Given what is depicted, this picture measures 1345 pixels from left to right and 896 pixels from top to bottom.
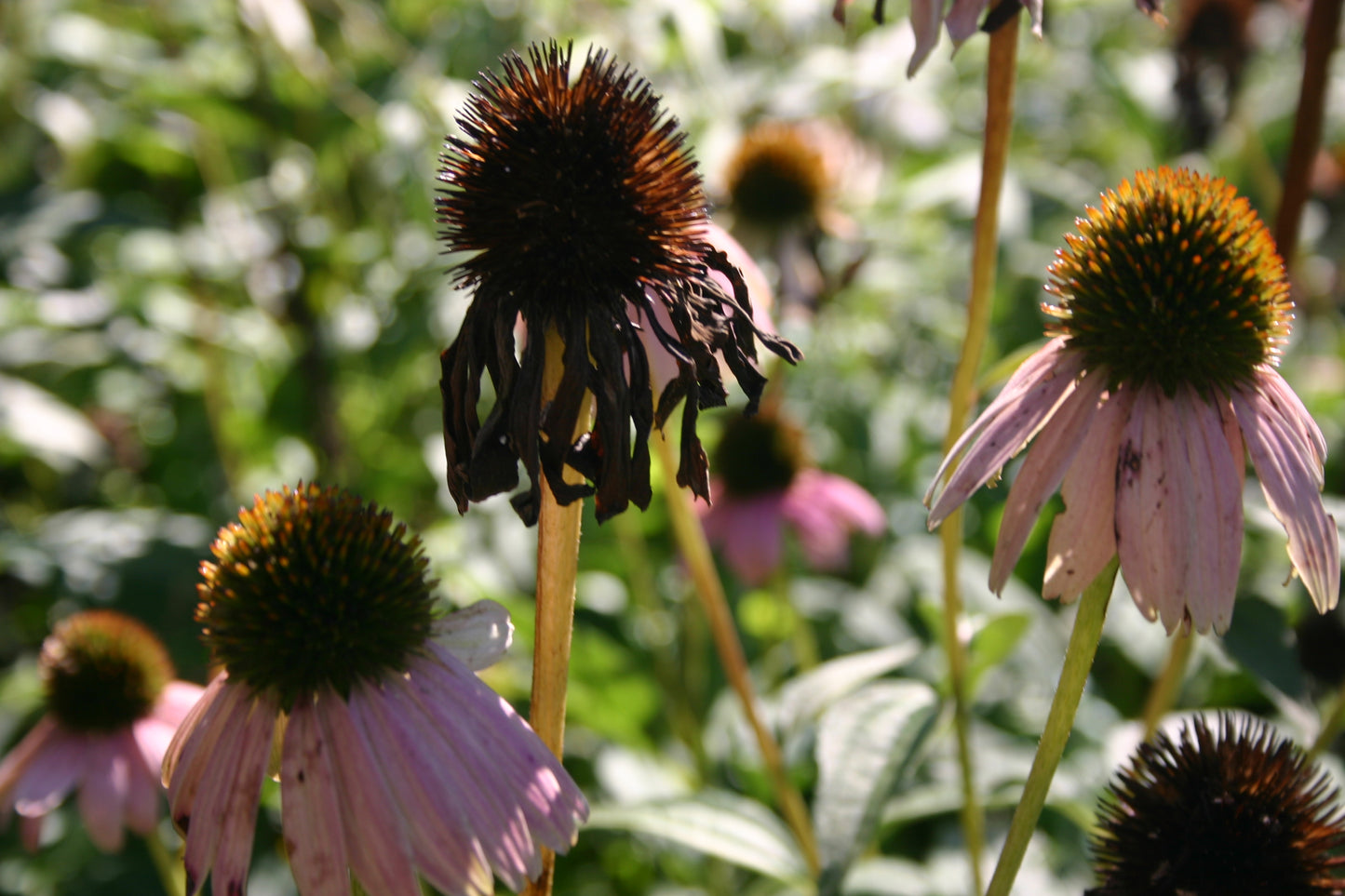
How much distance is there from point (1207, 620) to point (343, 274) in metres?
1.65

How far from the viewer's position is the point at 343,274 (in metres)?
1.96

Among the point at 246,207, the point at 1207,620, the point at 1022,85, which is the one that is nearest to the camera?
the point at 1207,620

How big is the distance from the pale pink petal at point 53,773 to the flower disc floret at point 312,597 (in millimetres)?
392

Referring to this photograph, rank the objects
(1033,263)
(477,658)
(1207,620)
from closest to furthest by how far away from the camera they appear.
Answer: (1207,620) → (477,658) → (1033,263)

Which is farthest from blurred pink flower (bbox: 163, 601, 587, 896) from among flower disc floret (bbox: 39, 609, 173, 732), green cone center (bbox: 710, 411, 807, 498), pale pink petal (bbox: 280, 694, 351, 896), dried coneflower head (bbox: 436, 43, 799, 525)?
green cone center (bbox: 710, 411, 807, 498)

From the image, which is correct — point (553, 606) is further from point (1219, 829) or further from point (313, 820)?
point (1219, 829)

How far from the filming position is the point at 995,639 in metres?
1.02

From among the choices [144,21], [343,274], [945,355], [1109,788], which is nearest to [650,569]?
[343,274]

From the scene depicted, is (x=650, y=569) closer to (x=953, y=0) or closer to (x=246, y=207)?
(x=246, y=207)

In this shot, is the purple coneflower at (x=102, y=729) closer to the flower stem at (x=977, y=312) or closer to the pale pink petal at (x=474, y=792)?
the pale pink petal at (x=474, y=792)

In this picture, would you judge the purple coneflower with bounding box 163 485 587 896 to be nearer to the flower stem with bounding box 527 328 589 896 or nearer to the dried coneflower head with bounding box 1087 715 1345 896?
the flower stem with bounding box 527 328 589 896

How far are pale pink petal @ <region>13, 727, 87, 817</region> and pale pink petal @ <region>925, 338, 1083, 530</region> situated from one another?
0.82 m

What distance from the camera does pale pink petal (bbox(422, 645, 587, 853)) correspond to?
1.92ft

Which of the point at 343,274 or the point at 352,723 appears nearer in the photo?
the point at 352,723
